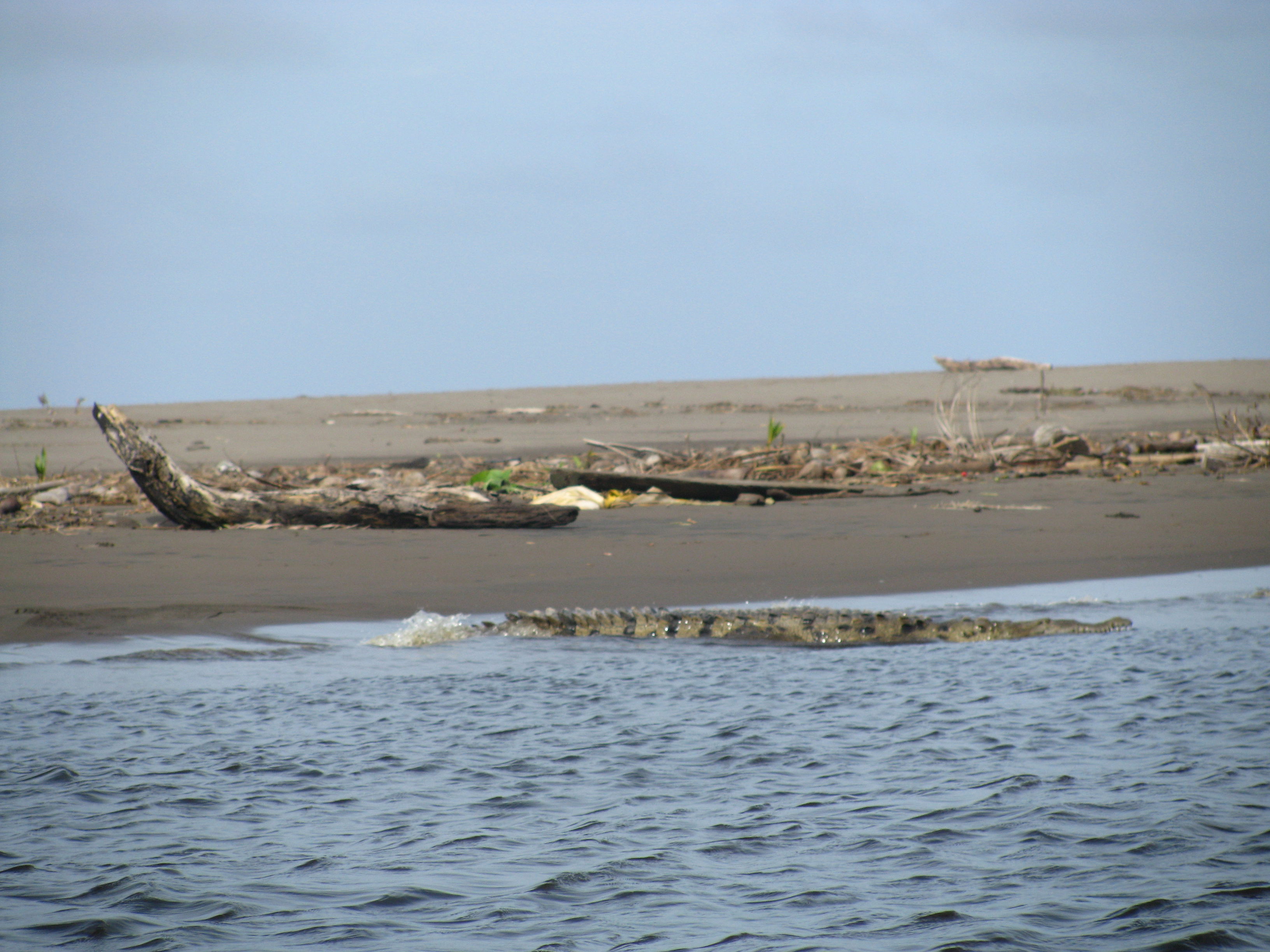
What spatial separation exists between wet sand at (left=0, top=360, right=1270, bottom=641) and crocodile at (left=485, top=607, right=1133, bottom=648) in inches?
43.4

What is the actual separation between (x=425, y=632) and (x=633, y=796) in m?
2.85

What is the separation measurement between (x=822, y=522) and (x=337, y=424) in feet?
57.2

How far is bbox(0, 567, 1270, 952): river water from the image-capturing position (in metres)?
2.98

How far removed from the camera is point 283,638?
6.49 meters

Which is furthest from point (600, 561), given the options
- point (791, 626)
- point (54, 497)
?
point (54, 497)

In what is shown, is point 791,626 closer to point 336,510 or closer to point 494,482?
point 336,510

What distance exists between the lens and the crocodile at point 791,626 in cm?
651

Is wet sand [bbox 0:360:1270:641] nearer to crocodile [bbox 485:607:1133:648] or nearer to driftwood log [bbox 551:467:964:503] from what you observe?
driftwood log [bbox 551:467:964:503]

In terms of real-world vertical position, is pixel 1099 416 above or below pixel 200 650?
above

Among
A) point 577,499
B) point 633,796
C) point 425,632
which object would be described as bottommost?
point 633,796

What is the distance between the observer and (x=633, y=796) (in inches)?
156

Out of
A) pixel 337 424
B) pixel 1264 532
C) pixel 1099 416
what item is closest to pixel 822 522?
pixel 1264 532

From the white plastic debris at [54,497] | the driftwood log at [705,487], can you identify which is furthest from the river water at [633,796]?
the white plastic debris at [54,497]

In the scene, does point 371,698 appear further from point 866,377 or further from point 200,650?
point 866,377
